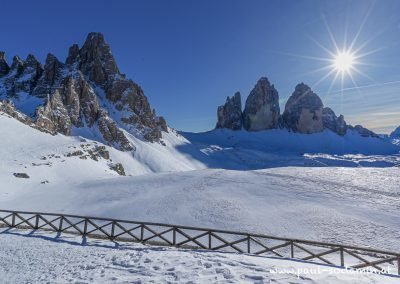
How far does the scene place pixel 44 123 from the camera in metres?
78.5

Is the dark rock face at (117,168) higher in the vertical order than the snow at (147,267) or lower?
higher

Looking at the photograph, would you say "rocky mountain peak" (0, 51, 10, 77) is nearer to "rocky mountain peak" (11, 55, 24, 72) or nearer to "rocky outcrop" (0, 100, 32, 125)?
"rocky mountain peak" (11, 55, 24, 72)

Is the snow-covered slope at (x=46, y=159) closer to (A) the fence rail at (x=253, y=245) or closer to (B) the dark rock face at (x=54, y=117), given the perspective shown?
(B) the dark rock face at (x=54, y=117)

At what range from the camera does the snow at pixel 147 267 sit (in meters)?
11.7

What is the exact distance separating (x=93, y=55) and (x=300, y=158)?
4503 inches

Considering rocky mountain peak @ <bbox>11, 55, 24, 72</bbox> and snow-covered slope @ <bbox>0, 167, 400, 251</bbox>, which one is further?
rocky mountain peak @ <bbox>11, 55, 24, 72</bbox>

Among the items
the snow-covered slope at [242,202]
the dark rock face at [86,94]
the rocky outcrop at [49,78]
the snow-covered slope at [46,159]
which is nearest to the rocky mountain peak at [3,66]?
the dark rock face at [86,94]

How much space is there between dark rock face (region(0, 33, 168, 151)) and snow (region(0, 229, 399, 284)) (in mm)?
68619

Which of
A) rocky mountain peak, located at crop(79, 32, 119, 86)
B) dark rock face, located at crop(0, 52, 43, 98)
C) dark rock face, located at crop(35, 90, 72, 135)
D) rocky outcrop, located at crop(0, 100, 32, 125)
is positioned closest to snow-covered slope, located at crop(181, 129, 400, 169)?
rocky mountain peak, located at crop(79, 32, 119, 86)

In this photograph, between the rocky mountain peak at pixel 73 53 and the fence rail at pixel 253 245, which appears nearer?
the fence rail at pixel 253 245

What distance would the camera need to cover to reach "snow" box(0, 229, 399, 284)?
38.3 ft

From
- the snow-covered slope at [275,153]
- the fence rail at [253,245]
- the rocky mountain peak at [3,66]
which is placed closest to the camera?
the fence rail at [253,245]

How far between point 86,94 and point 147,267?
103m

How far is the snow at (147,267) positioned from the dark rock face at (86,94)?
68.6 metres
